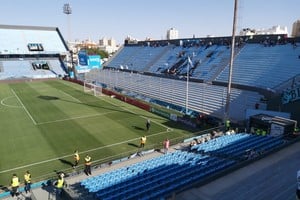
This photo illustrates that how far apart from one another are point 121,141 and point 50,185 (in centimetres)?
873

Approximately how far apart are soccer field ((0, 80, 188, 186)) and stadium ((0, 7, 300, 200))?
9cm

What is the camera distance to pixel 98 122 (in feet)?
100

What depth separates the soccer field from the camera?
20766 mm

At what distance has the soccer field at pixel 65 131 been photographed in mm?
20766

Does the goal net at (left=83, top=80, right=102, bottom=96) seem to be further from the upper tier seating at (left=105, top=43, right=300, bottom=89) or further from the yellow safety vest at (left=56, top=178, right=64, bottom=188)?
the yellow safety vest at (left=56, top=178, right=64, bottom=188)

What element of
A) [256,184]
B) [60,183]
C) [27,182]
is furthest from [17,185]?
[256,184]

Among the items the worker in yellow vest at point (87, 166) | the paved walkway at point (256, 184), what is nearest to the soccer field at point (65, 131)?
the worker in yellow vest at point (87, 166)

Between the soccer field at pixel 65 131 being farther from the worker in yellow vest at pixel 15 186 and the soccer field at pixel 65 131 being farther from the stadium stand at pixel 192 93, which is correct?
the stadium stand at pixel 192 93

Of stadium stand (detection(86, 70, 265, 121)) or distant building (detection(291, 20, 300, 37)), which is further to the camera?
distant building (detection(291, 20, 300, 37))

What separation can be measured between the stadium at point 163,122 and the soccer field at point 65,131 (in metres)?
0.09

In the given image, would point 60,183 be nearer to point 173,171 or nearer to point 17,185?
point 17,185

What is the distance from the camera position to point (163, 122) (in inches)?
1223

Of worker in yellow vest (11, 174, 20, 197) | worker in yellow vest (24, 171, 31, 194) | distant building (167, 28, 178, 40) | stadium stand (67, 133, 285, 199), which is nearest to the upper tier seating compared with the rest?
stadium stand (67, 133, 285, 199)

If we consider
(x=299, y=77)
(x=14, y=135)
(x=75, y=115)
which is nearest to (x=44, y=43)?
(x=75, y=115)
